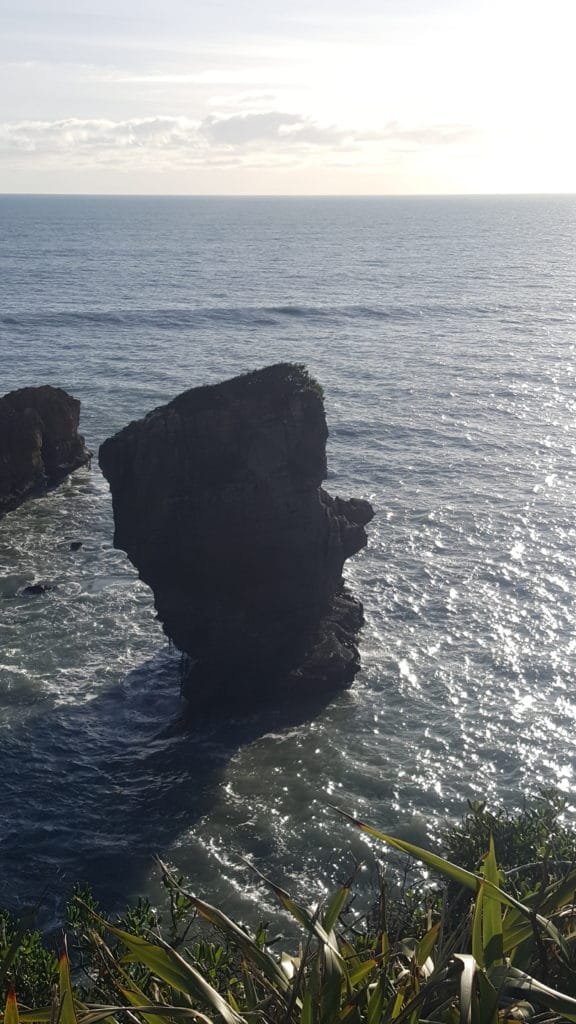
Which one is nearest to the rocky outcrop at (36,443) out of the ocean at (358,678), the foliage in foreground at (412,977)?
the ocean at (358,678)

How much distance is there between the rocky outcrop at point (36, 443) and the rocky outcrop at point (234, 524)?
2287cm

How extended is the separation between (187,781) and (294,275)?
144845 millimetres

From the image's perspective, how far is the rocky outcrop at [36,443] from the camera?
56.7 metres

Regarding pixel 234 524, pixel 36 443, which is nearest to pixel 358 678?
pixel 234 524

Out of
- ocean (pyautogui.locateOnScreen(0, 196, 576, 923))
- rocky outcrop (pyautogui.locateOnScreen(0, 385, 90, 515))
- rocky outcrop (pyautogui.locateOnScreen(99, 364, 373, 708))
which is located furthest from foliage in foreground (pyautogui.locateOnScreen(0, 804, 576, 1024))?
rocky outcrop (pyautogui.locateOnScreen(0, 385, 90, 515))

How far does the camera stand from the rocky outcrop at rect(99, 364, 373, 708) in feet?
113

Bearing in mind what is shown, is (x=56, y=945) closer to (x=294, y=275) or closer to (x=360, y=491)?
(x=360, y=491)

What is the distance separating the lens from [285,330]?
113m

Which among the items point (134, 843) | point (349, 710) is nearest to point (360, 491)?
point (349, 710)

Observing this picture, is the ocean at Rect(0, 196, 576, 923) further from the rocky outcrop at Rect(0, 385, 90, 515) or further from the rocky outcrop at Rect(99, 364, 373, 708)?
the rocky outcrop at Rect(99, 364, 373, 708)

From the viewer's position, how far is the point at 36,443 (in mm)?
58188

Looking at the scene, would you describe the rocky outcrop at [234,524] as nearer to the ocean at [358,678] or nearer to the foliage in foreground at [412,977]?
the ocean at [358,678]

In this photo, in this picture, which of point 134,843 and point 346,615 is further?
point 346,615

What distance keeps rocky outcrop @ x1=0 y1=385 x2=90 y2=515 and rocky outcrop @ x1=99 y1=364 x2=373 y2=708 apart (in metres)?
22.9
